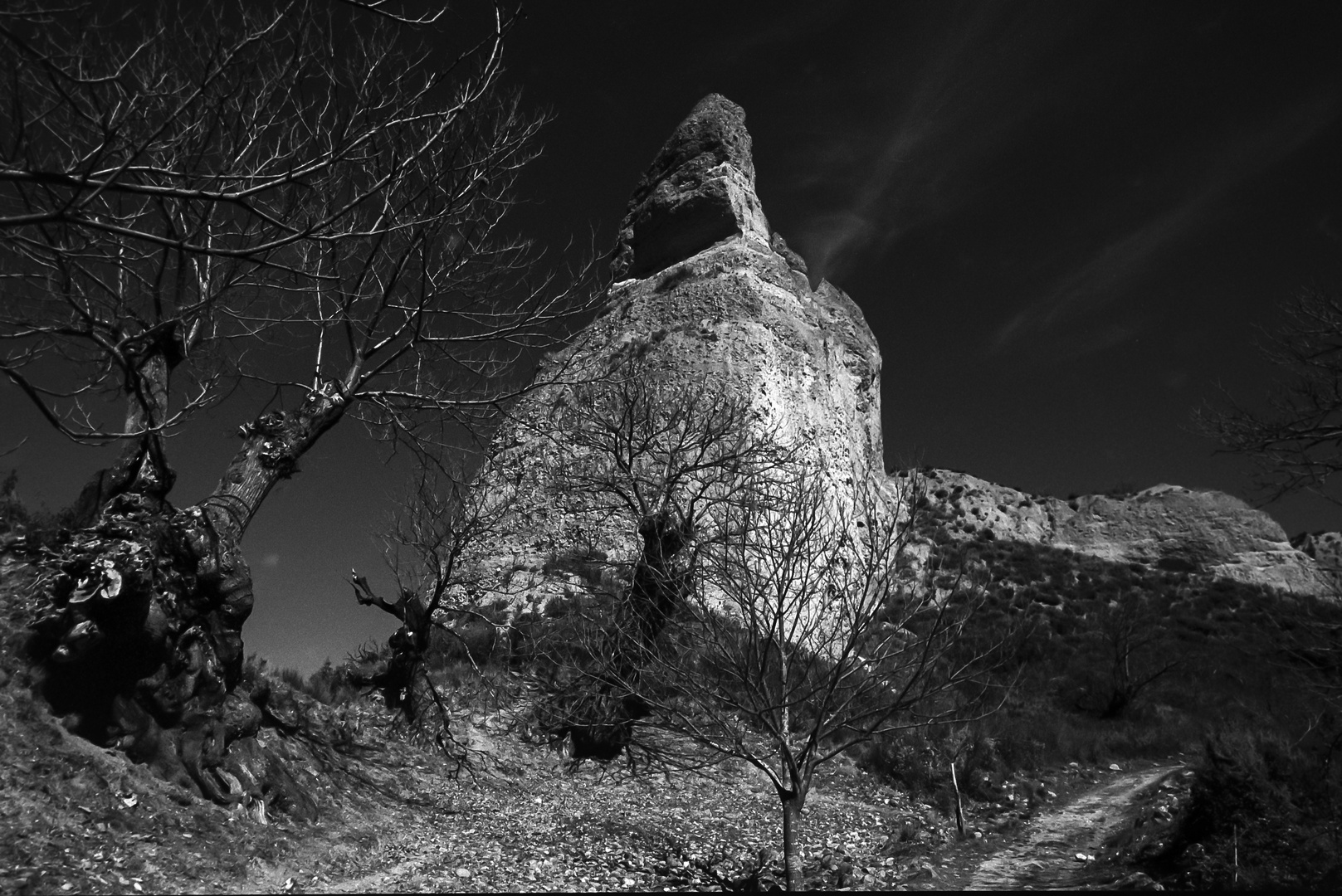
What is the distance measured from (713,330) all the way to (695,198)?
9.90m

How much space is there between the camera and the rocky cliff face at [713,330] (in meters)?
22.6

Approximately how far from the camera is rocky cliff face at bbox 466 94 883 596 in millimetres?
22578

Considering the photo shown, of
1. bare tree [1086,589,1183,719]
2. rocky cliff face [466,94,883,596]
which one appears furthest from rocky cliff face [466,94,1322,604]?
bare tree [1086,589,1183,719]

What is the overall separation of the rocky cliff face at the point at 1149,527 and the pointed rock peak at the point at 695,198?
17446 millimetres

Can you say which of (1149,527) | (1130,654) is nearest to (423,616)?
(1130,654)

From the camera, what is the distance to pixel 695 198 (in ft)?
104

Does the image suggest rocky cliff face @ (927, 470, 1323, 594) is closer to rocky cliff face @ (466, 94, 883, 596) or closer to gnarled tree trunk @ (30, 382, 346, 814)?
rocky cliff face @ (466, 94, 883, 596)

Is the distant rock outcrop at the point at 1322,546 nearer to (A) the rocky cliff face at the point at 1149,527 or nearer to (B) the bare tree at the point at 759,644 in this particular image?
(A) the rocky cliff face at the point at 1149,527

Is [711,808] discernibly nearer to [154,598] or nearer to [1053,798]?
[1053,798]

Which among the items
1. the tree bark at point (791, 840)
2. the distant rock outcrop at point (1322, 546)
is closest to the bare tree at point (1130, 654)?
the distant rock outcrop at point (1322, 546)

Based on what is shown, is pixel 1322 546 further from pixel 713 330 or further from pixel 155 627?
pixel 155 627

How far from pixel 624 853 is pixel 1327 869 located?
634cm

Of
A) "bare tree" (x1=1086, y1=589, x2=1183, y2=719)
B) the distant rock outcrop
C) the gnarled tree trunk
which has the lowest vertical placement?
the gnarled tree trunk

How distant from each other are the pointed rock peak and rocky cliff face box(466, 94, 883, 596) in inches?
2.3
